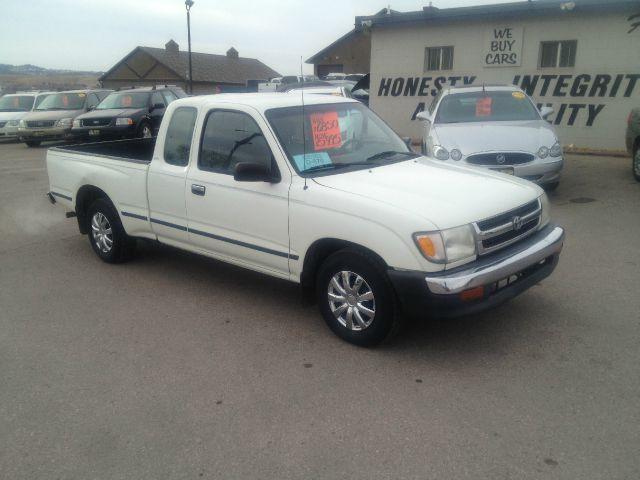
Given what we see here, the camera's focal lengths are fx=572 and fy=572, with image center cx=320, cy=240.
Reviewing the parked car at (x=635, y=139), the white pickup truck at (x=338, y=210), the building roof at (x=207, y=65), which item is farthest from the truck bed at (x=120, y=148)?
the building roof at (x=207, y=65)

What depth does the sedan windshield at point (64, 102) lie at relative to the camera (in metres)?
19.3

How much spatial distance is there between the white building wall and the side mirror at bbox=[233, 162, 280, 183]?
38.2 ft

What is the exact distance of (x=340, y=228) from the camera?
3980 millimetres

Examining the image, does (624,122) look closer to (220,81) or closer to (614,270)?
(614,270)

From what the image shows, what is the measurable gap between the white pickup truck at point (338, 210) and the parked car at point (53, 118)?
13681 mm

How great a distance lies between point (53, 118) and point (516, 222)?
17.6 m

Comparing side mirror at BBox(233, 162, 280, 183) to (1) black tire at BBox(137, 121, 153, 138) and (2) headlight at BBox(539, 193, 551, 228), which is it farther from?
(1) black tire at BBox(137, 121, 153, 138)

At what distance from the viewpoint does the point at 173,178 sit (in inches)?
205

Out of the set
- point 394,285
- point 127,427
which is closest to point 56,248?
point 127,427

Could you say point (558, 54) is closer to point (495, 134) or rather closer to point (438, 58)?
point (438, 58)

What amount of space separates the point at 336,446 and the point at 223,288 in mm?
2749

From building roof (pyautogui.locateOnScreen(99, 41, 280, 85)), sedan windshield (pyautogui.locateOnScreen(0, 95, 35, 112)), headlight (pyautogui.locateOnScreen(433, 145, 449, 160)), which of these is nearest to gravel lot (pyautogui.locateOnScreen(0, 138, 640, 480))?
headlight (pyautogui.locateOnScreen(433, 145, 449, 160))

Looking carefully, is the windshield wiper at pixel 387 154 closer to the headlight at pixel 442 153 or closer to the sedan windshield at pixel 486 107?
the headlight at pixel 442 153

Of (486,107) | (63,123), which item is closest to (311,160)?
(486,107)
